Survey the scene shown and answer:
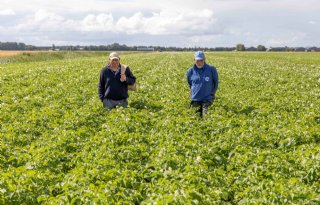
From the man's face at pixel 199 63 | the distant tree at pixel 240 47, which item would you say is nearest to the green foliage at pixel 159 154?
the man's face at pixel 199 63

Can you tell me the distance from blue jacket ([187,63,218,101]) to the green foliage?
65cm

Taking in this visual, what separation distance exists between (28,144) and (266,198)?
6648 millimetres

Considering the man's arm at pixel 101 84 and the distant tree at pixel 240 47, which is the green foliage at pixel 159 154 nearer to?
the man's arm at pixel 101 84

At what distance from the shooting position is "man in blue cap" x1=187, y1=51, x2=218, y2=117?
12.1 metres

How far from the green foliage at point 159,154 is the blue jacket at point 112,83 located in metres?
0.58

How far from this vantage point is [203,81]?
39.7ft

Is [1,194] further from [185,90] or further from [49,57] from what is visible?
[49,57]

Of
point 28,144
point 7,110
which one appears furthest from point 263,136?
point 7,110

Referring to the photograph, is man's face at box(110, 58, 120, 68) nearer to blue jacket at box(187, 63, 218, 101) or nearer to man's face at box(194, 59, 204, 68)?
blue jacket at box(187, 63, 218, 101)

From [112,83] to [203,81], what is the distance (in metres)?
2.80

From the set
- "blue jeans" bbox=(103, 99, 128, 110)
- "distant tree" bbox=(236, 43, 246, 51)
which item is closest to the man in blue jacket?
"blue jeans" bbox=(103, 99, 128, 110)

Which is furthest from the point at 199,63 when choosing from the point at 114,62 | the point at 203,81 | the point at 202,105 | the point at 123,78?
the point at 114,62

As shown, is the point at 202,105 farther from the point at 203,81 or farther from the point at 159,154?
the point at 159,154

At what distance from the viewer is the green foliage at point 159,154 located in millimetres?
6086
